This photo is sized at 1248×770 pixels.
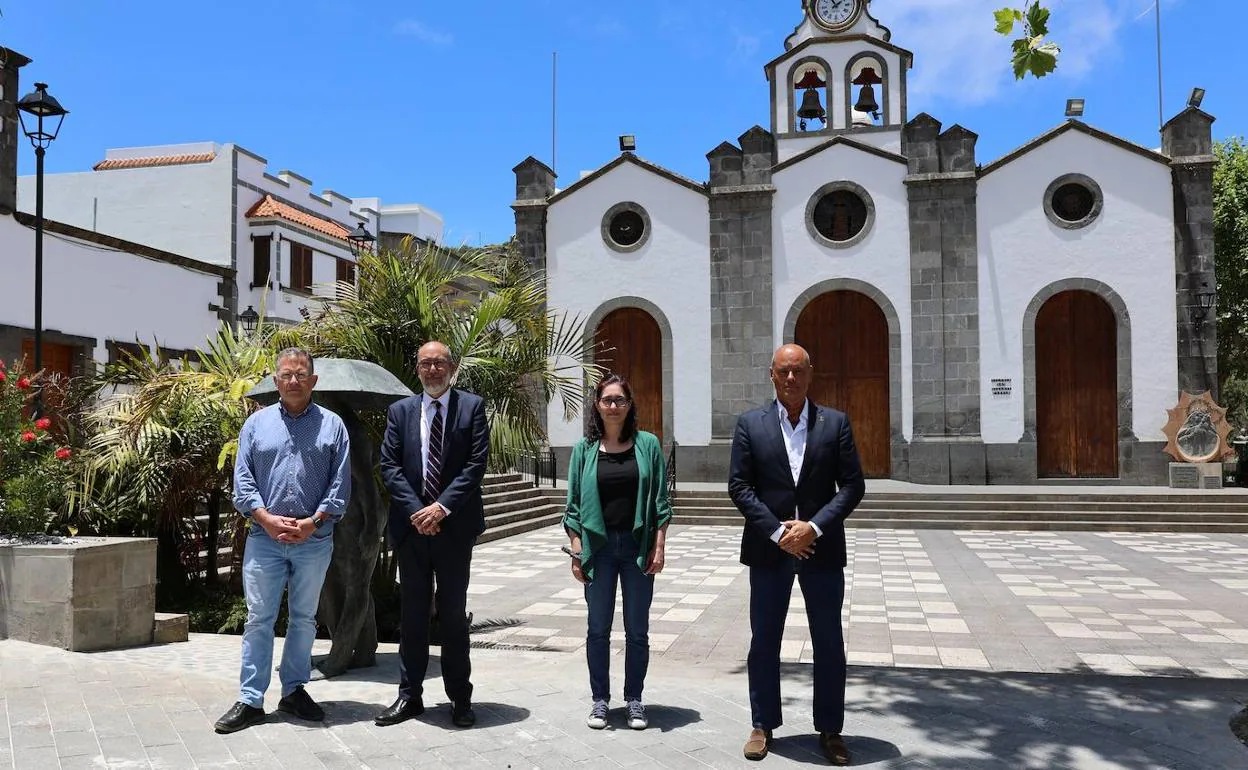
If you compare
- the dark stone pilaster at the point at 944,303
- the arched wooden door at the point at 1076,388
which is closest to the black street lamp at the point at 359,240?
the dark stone pilaster at the point at 944,303

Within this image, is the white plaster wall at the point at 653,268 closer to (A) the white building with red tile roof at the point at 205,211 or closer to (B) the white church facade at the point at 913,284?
(B) the white church facade at the point at 913,284

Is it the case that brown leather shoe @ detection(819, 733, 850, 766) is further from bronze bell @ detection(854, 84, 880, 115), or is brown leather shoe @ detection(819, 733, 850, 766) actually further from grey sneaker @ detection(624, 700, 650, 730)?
bronze bell @ detection(854, 84, 880, 115)

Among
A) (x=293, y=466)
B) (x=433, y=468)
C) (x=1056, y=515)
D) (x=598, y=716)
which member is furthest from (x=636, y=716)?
(x=1056, y=515)

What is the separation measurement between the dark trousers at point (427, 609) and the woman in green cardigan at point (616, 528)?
0.56 metres

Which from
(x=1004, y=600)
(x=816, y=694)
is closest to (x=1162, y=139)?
(x=1004, y=600)

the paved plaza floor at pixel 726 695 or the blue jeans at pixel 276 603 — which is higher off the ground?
the blue jeans at pixel 276 603

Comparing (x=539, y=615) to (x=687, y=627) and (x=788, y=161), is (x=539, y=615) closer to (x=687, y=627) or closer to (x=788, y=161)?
(x=687, y=627)

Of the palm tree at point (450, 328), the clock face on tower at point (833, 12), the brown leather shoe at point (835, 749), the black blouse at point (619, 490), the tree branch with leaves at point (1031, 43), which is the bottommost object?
the brown leather shoe at point (835, 749)

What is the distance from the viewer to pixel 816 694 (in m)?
4.09

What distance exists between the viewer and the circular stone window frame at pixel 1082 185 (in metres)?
18.4

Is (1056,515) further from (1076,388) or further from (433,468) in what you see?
(433,468)

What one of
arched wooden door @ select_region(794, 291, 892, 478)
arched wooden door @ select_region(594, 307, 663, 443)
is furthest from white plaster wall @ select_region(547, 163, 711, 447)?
arched wooden door @ select_region(794, 291, 892, 478)

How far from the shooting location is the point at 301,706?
436 cm

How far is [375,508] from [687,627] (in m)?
3.06
